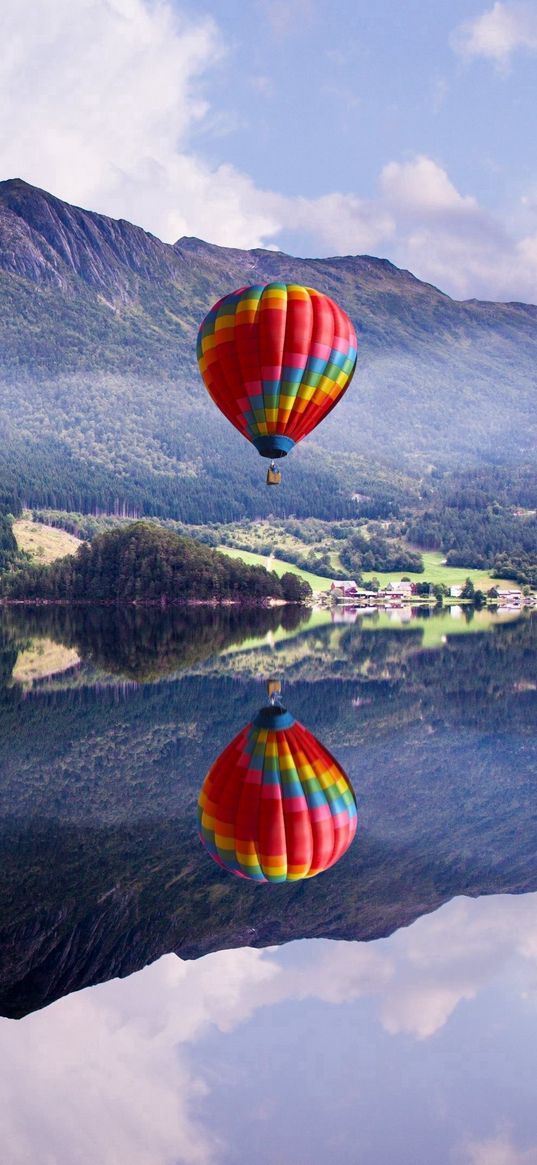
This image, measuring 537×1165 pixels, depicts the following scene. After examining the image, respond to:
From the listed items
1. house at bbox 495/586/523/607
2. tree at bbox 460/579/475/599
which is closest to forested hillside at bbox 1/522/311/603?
house at bbox 495/586/523/607

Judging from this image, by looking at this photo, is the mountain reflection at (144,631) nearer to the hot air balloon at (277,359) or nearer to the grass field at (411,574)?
the hot air balloon at (277,359)

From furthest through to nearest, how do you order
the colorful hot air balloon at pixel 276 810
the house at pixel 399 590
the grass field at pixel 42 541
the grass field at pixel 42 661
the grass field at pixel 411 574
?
the grass field at pixel 411 574 → the grass field at pixel 42 541 → the house at pixel 399 590 → the grass field at pixel 42 661 → the colorful hot air balloon at pixel 276 810

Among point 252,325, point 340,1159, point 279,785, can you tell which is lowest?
point 340,1159

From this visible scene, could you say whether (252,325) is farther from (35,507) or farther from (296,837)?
(35,507)

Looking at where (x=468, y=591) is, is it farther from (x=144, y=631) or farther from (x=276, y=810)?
(x=276, y=810)

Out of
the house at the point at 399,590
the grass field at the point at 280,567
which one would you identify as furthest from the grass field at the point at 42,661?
the house at the point at 399,590

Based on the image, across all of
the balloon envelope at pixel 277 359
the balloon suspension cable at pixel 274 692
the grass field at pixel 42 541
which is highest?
the balloon envelope at pixel 277 359

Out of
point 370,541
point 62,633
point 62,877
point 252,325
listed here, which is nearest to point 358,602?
point 370,541
